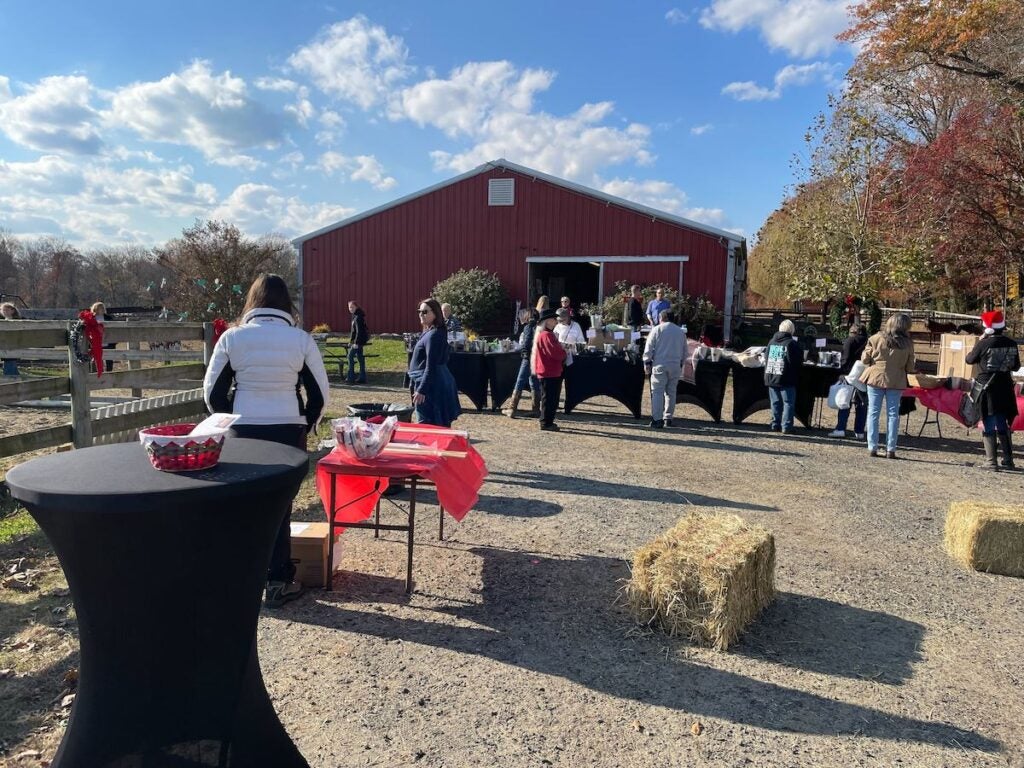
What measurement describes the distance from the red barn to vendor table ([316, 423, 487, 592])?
1722 centimetres

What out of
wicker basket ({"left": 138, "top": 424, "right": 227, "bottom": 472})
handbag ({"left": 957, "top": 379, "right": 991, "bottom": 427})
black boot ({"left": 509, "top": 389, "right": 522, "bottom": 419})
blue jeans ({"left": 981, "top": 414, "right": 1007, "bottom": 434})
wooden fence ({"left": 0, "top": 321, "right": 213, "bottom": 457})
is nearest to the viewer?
wicker basket ({"left": 138, "top": 424, "right": 227, "bottom": 472})

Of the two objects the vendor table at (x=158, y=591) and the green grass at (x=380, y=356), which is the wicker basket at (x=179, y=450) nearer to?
the vendor table at (x=158, y=591)

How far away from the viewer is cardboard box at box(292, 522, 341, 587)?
14.0ft

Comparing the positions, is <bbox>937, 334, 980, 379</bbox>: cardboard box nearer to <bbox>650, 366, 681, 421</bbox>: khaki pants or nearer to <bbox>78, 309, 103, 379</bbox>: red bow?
<bbox>650, 366, 681, 421</bbox>: khaki pants

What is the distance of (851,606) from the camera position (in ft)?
14.1

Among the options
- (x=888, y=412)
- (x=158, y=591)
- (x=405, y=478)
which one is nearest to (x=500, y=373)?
(x=888, y=412)

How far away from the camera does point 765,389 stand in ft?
35.2

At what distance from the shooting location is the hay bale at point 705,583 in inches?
144

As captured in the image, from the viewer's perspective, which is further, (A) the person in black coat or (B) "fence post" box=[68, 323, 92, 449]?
(A) the person in black coat

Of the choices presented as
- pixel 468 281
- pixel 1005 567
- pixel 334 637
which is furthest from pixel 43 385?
pixel 468 281

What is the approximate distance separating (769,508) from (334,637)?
14.0ft

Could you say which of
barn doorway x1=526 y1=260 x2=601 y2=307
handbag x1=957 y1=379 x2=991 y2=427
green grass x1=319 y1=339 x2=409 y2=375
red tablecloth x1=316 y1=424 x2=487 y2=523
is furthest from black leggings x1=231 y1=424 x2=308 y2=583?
barn doorway x1=526 y1=260 x2=601 y2=307

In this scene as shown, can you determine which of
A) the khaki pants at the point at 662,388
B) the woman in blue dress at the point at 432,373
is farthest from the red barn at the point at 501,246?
the woman in blue dress at the point at 432,373

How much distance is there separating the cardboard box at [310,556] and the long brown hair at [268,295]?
1385 millimetres
